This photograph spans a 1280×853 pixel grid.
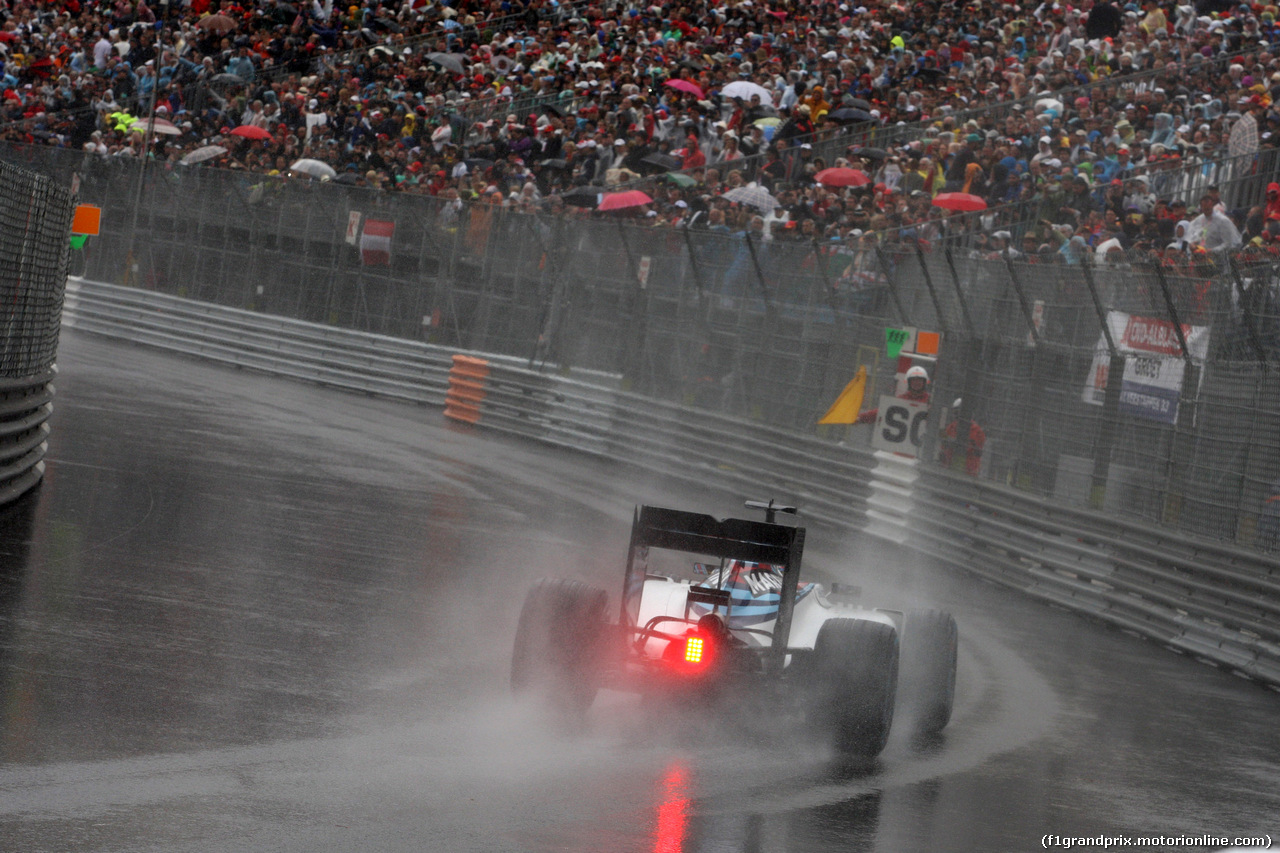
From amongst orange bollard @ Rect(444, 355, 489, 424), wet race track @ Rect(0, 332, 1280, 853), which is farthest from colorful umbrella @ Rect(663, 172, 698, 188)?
wet race track @ Rect(0, 332, 1280, 853)

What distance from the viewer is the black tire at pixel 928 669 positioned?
845cm

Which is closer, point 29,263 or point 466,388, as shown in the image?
point 29,263

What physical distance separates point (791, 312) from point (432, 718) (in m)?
11.8

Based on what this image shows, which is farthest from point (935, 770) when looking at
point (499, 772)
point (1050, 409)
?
point (1050, 409)

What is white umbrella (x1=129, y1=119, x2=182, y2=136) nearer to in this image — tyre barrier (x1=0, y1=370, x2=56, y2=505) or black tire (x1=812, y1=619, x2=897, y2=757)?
tyre barrier (x1=0, y1=370, x2=56, y2=505)

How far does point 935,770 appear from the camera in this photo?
7711 mm

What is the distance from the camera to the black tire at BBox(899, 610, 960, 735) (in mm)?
8453

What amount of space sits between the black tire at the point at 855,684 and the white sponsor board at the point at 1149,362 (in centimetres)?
614

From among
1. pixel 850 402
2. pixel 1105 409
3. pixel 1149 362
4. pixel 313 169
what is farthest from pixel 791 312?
pixel 313 169

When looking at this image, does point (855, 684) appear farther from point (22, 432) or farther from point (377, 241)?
point (377, 241)

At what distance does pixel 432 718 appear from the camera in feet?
25.3

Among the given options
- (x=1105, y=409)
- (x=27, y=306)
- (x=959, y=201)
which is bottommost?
(x=27, y=306)

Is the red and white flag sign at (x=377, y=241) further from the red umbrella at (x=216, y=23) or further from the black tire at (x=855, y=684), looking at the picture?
the black tire at (x=855, y=684)

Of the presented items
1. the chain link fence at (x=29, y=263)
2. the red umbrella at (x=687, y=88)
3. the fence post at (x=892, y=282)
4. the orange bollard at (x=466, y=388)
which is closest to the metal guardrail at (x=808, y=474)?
the orange bollard at (x=466, y=388)
